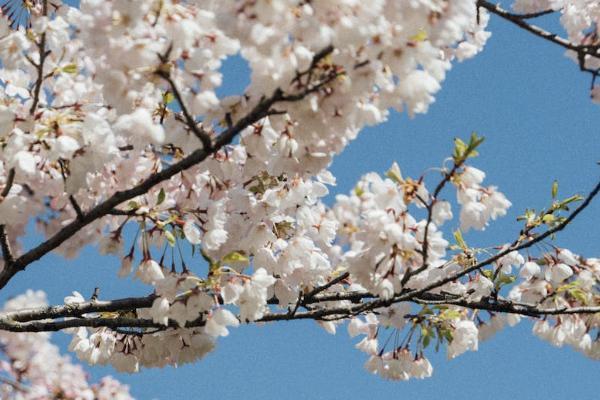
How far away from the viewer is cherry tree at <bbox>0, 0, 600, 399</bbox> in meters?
3.41

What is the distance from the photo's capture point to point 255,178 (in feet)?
16.6

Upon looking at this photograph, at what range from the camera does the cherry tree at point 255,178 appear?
3.41 meters

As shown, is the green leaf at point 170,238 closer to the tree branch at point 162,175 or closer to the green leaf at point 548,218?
the tree branch at point 162,175

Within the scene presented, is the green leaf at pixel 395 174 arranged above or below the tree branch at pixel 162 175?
below

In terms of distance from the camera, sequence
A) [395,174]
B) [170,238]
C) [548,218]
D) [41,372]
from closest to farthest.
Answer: [395,174] → [170,238] → [548,218] → [41,372]

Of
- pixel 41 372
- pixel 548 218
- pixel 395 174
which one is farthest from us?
pixel 41 372

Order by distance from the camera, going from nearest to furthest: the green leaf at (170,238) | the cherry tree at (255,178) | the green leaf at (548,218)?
the cherry tree at (255,178) → the green leaf at (170,238) → the green leaf at (548,218)

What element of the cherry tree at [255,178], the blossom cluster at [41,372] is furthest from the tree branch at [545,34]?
the blossom cluster at [41,372]

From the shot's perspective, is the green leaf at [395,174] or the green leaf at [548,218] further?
the green leaf at [548,218]

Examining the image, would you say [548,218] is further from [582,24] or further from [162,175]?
[162,175]

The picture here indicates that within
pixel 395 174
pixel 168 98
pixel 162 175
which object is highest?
pixel 168 98

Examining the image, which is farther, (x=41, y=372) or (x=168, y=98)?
(x=41, y=372)

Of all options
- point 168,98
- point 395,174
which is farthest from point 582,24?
point 168,98

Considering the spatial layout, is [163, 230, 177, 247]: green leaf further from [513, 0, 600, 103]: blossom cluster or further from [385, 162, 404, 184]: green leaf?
[513, 0, 600, 103]: blossom cluster
